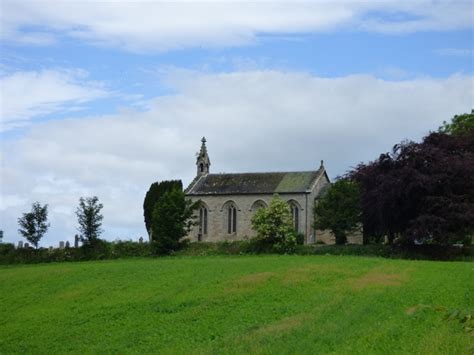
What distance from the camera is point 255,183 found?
7075cm

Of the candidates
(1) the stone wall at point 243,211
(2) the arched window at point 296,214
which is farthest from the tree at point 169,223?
(2) the arched window at point 296,214

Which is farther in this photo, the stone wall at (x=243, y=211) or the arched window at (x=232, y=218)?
the arched window at (x=232, y=218)

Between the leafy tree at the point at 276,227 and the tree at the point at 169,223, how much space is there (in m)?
7.85

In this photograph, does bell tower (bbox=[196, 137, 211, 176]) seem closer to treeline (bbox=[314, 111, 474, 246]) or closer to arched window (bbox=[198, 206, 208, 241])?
arched window (bbox=[198, 206, 208, 241])

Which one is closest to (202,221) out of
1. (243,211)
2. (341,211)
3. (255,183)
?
(243,211)

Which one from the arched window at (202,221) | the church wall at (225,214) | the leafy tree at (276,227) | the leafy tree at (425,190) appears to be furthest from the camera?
the arched window at (202,221)

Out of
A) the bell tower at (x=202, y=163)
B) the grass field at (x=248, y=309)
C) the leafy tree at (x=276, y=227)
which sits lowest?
the grass field at (x=248, y=309)

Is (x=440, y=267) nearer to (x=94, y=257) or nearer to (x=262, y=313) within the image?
(x=262, y=313)

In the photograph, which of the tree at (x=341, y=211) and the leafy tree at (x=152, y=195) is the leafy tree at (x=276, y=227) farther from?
the leafy tree at (x=152, y=195)

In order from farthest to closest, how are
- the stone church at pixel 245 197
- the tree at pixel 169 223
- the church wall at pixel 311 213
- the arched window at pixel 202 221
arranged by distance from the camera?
the arched window at pixel 202 221 → the stone church at pixel 245 197 → the church wall at pixel 311 213 → the tree at pixel 169 223

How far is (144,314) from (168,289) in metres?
4.44

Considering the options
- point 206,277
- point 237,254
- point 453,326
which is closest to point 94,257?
point 237,254

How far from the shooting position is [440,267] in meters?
33.1

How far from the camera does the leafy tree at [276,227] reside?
52.3m
